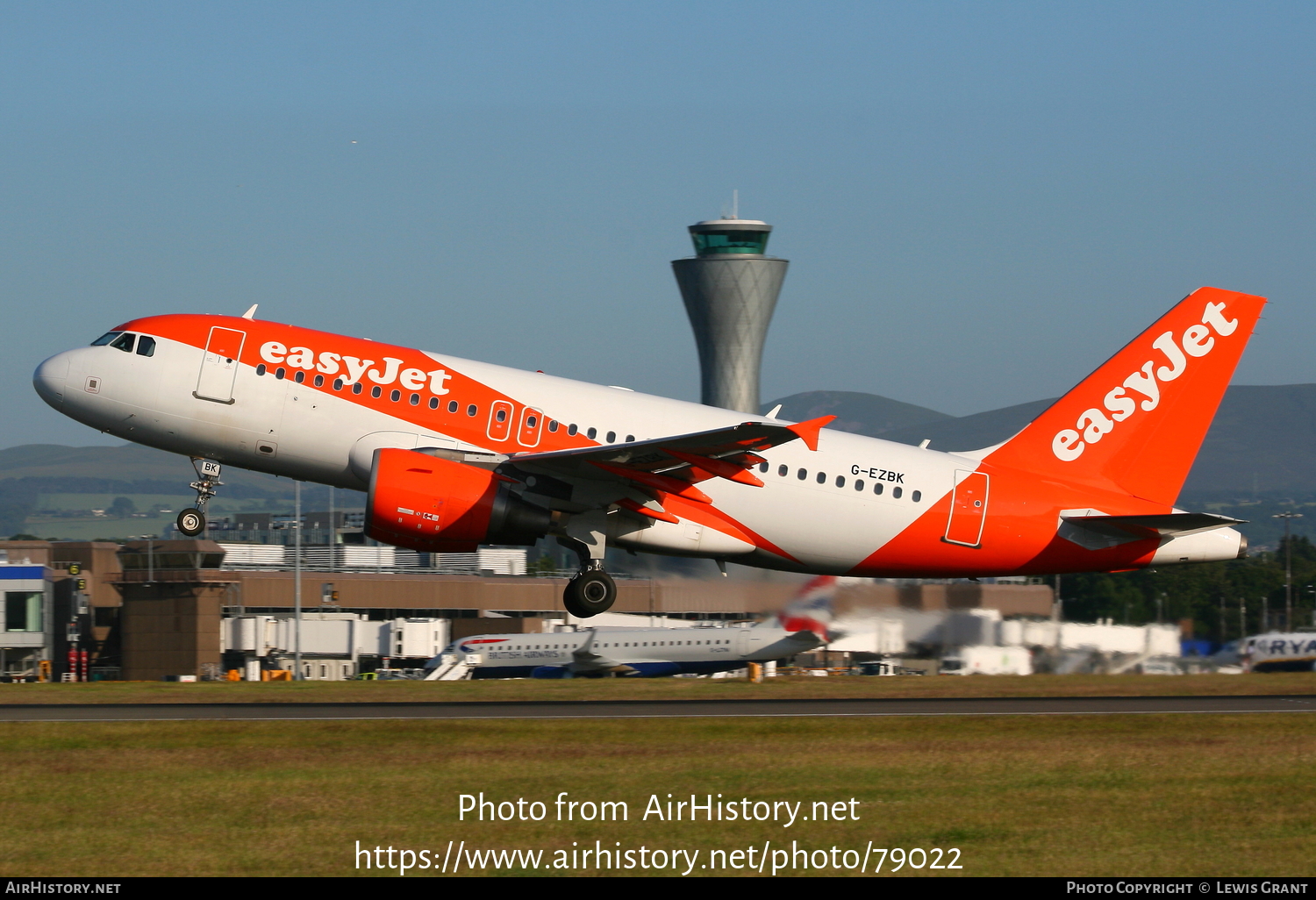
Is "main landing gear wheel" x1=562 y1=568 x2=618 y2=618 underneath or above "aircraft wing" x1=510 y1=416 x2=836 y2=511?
underneath

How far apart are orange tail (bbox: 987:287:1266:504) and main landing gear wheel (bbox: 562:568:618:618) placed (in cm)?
870

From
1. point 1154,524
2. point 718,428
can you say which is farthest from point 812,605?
point 718,428

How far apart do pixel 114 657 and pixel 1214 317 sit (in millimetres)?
63945

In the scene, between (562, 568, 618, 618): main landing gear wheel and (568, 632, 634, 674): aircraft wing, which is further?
(568, 632, 634, 674): aircraft wing

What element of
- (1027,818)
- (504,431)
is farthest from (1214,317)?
(1027,818)

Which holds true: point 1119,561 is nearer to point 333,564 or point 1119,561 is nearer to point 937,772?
point 937,772

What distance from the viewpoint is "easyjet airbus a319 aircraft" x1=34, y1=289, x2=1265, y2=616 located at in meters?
28.1

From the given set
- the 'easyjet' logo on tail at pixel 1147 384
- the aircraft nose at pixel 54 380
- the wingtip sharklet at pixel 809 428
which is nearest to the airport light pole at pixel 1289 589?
the 'easyjet' logo on tail at pixel 1147 384

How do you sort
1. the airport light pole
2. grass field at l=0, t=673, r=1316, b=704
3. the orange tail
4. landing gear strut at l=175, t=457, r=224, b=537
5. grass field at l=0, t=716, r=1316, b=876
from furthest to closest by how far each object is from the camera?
1. the airport light pole
2. grass field at l=0, t=673, r=1316, b=704
3. the orange tail
4. landing gear strut at l=175, t=457, r=224, b=537
5. grass field at l=0, t=716, r=1316, b=876

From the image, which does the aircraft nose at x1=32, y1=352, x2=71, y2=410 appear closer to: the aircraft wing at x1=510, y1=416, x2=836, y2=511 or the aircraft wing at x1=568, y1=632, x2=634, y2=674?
the aircraft wing at x1=510, y1=416, x2=836, y2=511

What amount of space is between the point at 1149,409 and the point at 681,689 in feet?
42.9

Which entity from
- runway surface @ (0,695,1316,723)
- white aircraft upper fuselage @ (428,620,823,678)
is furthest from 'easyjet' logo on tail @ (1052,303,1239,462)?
white aircraft upper fuselage @ (428,620,823,678)

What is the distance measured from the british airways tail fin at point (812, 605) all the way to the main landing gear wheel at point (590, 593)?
23.9 feet

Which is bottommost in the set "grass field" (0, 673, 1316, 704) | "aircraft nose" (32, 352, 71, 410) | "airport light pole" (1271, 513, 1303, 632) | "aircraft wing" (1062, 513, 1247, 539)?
"grass field" (0, 673, 1316, 704)
